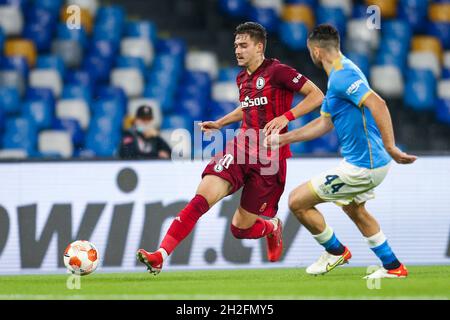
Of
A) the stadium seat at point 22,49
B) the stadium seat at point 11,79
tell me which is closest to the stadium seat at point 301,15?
the stadium seat at point 22,49

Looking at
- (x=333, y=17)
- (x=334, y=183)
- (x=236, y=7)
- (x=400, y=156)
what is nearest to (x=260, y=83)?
(x=334, y=183)

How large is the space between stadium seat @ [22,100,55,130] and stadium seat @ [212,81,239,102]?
6.96ft

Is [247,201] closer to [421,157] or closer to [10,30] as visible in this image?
[421,157]

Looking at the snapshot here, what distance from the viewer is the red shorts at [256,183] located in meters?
8.06

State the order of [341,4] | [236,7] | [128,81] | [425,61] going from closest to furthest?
[128,81] < [425,61] < [236,7] < [341,4]

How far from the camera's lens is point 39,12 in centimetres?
1401

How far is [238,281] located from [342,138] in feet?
4.45

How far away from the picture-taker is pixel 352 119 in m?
7.57

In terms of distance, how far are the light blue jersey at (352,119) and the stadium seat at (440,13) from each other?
7127 mm

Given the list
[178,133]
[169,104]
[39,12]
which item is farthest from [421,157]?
[39,12]

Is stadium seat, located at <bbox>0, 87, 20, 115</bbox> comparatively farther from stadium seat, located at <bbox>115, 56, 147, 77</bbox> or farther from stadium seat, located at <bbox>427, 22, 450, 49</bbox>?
stadium seat, located at <bbox>427, 22, 450, 49</bbox>

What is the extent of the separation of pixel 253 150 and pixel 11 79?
598cm

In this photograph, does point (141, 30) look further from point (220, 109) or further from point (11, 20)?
point (220, 109)

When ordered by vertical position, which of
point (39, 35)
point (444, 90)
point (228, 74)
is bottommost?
point (444, 90)
